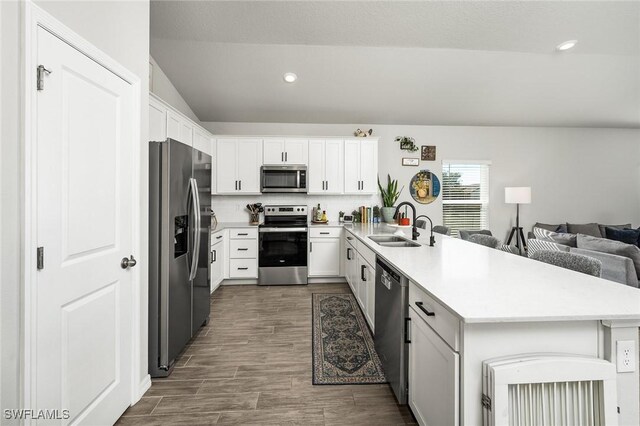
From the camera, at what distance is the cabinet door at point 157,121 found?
268cm

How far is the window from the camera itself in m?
5.32

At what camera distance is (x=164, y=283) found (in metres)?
2.08

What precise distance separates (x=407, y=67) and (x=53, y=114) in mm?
3787

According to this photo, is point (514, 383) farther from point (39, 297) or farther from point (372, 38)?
point (372, 38)

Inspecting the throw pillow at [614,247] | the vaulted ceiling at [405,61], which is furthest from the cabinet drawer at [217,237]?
the throw pillow at [614,247]

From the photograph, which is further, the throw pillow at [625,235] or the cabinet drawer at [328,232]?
the throw pillow at [625,235]

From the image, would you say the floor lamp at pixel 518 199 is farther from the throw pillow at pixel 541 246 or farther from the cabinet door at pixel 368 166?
the cabinet door at pixel 368 166

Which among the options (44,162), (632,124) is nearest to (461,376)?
(44,162)

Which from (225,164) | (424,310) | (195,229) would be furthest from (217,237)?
(424,310)

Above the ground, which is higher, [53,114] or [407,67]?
[407,67]

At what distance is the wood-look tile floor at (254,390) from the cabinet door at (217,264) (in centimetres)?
108

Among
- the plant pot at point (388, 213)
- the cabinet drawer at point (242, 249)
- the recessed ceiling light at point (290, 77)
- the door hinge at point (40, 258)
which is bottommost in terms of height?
the cabinet drawer at point (242, 249)

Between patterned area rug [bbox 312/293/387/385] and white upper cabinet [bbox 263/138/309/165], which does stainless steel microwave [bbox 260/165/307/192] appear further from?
A: patterned area rug [bbox 312/293/387/385]

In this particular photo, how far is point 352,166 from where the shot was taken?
4.74m
